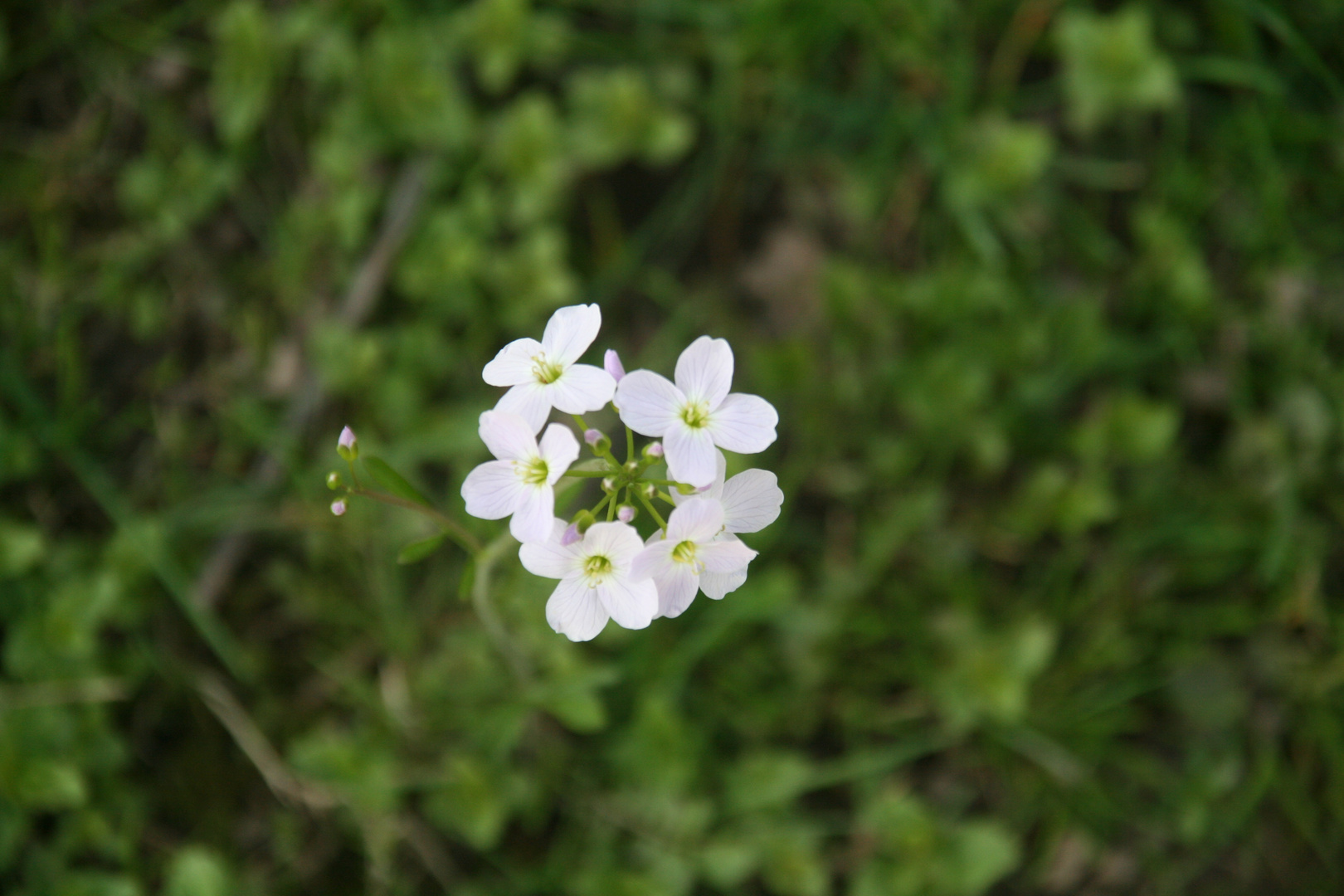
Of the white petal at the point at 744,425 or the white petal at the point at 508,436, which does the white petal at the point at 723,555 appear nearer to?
the white petal at the point at 744,425

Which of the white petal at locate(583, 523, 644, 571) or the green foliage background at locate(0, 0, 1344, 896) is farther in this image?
the green foliage background at locate(0, 0, 1344, 896)

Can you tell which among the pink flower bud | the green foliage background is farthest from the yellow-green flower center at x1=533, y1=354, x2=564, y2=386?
the green foliage background

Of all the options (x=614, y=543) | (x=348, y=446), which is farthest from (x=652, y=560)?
(x=348, y=446)

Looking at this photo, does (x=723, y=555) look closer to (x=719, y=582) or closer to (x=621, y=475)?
(x=719, y=582)

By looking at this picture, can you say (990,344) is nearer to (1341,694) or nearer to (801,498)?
(801,498)

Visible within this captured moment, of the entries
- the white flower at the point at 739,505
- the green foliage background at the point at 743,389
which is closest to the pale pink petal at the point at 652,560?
the white flower at the point at 739,505

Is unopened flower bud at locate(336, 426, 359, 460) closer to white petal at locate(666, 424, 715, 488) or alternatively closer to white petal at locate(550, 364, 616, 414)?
white petal at locate(550, 364, 616, 414)
